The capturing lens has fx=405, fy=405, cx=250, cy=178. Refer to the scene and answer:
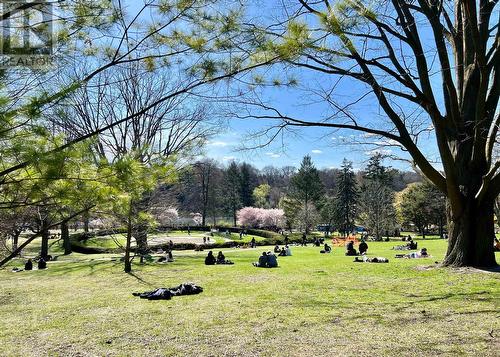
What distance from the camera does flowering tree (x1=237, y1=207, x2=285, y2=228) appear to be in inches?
2672

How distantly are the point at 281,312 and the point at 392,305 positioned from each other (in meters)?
2.05

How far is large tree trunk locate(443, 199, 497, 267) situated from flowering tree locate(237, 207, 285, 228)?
2216 inches

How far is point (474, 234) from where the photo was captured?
36.8 feet

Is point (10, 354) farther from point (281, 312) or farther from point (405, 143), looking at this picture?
point (405, 143)

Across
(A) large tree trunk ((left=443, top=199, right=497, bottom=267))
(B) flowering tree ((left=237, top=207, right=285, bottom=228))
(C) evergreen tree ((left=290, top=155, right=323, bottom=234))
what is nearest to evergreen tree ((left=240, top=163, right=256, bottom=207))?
(B) flowering tree ((left=237, top=207, right=285, bottom=228))

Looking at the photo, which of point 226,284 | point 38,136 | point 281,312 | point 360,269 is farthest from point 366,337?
point 360,269

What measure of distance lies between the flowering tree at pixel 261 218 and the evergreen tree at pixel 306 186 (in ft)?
15.7

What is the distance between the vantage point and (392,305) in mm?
7422

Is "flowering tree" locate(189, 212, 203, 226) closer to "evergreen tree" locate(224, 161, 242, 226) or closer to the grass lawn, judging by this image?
"evergreen tree" locate(224, 161, 242, 226)

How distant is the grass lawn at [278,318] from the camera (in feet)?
17.4

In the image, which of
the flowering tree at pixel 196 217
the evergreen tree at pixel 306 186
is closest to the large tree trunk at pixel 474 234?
the evergreen tree at pixel 306 186

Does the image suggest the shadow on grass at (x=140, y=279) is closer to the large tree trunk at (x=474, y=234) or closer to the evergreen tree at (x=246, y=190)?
the large tree trunk at (x=474, y=234)

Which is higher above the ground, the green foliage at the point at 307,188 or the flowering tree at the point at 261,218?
the green foliage at the point at 307,188

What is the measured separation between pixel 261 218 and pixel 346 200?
14.7 meters
